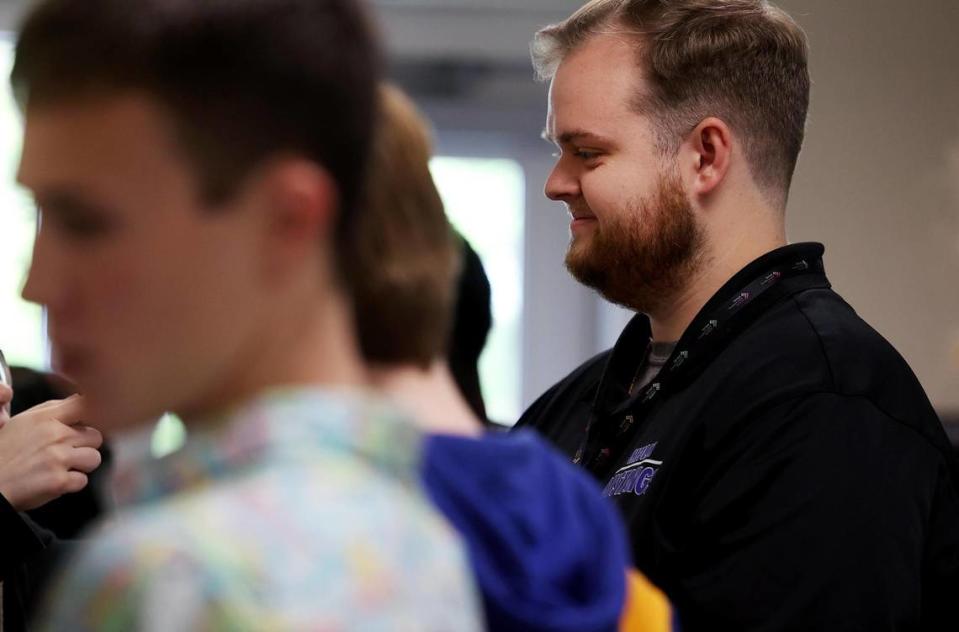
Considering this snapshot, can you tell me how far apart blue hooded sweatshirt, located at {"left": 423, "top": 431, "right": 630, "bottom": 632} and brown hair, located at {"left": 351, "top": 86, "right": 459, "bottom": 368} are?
52 millimetres

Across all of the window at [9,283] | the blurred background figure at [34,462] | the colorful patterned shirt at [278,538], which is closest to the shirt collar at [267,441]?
the colorful patterned shirt at [278,538]

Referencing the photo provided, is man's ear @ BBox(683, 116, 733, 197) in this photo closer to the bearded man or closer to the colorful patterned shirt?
the bearded man

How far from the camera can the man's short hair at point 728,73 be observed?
1.76 m

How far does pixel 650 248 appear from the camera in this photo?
1716 mm

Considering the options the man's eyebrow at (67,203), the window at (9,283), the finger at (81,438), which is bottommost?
the window at (9,283)

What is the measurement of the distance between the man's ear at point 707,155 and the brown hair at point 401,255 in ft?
3.75

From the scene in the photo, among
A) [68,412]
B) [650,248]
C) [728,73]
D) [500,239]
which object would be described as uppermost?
[728,73]

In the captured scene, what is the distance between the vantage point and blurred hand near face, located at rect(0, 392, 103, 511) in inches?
54.8

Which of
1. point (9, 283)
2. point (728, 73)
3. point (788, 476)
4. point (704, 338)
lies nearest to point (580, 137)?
point (728, 73)

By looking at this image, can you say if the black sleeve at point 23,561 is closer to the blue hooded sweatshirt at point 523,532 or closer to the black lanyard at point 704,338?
the black lanyard at point 704,338

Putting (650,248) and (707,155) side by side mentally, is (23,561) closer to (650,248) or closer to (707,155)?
(650,248)

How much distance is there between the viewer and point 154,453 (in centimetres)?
53

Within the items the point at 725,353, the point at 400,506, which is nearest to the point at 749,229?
the point at 725,353

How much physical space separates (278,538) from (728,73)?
4.67ft
